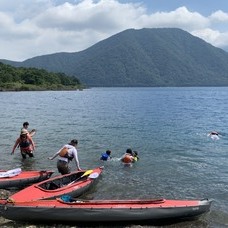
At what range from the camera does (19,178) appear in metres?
19.0

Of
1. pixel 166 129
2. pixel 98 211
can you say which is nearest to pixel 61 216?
pixel 98 211

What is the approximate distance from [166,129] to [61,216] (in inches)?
1221

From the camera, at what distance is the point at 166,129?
43750 millimetres

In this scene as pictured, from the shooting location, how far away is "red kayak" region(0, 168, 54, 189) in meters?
18.7

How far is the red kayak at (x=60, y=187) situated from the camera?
1562 cm

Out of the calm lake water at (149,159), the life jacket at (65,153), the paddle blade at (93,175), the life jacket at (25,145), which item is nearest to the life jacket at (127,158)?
the calm lake water at (149,159)

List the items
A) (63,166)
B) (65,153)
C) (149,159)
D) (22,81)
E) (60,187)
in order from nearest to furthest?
(60,187) → (65,153) → (63,166) → (149,159) → (22,81)

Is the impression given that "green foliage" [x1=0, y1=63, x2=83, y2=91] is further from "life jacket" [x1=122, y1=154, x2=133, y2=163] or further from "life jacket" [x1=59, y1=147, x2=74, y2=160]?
"life jacket" [x1=59, y1=147, x2=74, y2=160]

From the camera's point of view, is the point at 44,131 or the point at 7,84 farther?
the point at 7,84

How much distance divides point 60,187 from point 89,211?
4049 mm

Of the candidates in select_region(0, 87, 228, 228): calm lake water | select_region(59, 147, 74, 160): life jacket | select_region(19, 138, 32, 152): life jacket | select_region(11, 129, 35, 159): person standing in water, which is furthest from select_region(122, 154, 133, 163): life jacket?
select_region(59, 147, 74, 160): life jacket

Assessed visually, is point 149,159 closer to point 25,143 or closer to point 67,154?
point 25,143

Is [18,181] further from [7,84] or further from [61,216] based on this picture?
[7,84]

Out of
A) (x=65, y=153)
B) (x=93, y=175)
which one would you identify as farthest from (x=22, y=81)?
(x=93, y=175)
